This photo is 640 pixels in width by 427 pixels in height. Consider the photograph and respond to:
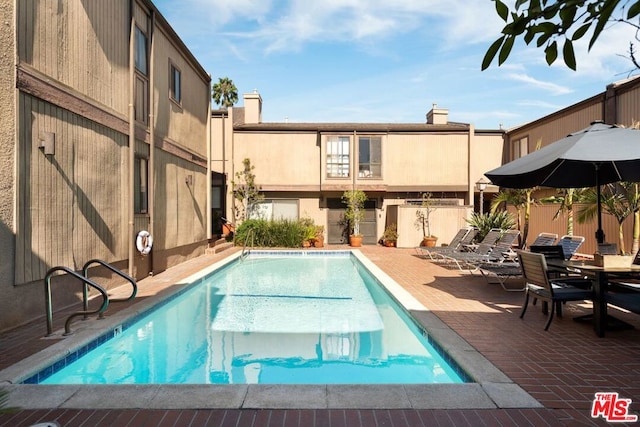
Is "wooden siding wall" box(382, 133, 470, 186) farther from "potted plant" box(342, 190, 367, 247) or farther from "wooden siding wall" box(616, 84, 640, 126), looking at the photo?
"wooden siding wall" box(616, 84, 640, 126)

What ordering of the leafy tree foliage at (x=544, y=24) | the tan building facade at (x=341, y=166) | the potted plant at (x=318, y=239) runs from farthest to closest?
the tan building facade at (x=341, y=166), the potted plant at (x=318, y=239), the leafy tree foliage at (x=544, y=24)

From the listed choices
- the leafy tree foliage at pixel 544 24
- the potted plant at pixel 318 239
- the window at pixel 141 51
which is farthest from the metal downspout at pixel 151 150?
the leafy tree foliage at pixel 544 24

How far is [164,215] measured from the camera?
35.5 feet

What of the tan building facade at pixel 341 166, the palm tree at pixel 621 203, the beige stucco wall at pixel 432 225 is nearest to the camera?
the palm tree at pixel 621 203

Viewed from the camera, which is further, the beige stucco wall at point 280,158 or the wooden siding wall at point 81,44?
the beige stucco wall at point 280,158

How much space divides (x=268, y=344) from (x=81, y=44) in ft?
20.0

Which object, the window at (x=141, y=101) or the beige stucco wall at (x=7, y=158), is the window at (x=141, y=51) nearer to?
the window at (x=141, y=101)

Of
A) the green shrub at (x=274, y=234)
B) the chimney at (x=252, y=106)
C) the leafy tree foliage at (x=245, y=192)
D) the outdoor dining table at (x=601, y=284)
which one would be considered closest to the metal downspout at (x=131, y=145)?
the outdoor dining table at (x=601, y=284)

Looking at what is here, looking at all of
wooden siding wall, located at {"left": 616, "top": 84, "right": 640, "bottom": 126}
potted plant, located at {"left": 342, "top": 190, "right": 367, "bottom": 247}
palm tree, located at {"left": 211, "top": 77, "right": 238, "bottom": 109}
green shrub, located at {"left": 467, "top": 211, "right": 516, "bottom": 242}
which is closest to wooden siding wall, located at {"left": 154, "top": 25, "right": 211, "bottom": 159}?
potted plant, located at {"left": 342, "top": 190, "right": 367, "bottom": 247}

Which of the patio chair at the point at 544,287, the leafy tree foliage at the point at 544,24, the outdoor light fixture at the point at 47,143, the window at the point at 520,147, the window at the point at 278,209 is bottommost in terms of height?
the patio chair at the point at 544,287

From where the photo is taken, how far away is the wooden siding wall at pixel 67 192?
564cm

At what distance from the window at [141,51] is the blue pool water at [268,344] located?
5.40m

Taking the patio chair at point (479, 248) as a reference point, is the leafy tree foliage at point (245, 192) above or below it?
above

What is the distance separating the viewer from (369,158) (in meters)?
19.6
